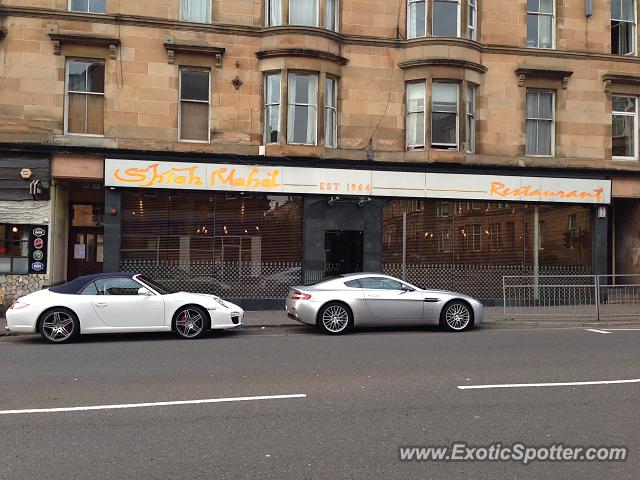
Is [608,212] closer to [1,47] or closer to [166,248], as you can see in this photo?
[166,248]

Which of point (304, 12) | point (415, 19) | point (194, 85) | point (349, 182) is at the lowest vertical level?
point (349, 182)

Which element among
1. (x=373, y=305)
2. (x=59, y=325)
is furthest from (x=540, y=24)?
(x=59, y=325)

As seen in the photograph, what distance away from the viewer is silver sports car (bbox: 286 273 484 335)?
11.9 m

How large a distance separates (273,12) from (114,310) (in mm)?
10458

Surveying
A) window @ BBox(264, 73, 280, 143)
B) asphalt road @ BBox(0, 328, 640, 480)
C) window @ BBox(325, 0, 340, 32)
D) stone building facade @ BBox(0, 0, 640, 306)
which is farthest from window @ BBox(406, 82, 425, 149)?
asphalt road @ BBox(0, 328, 640, 480)

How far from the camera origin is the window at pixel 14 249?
15266mm

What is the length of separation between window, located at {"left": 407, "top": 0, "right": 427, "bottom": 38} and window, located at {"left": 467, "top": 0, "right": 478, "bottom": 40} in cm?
151

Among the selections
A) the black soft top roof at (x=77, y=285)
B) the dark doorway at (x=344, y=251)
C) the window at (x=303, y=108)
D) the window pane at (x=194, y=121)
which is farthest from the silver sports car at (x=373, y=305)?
the window pane at (x=194, y=121)

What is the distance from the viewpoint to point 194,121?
650 inches

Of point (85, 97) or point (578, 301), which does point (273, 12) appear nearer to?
point (85, 97)

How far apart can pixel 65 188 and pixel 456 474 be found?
1562 centimetres

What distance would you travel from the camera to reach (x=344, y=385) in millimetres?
6938

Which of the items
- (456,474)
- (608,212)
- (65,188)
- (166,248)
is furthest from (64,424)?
(608,212)

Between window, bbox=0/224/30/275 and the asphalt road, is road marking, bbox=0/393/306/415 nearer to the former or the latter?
the asphalt road
